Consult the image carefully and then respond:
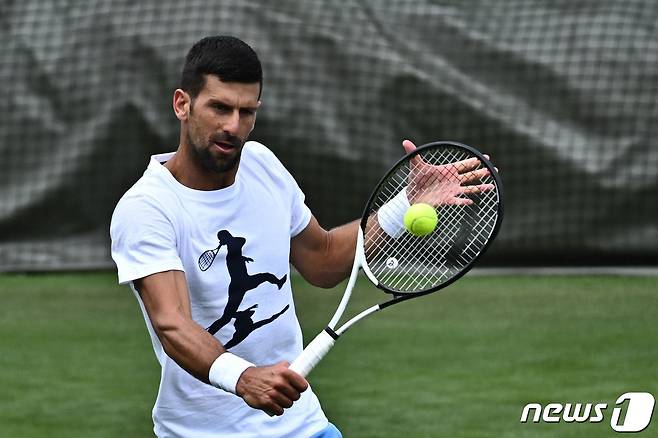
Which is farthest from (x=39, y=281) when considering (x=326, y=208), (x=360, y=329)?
(x=360, y=329)

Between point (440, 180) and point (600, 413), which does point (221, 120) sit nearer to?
point (440, 180)

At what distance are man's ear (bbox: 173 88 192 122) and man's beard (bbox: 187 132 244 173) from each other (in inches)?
2.5

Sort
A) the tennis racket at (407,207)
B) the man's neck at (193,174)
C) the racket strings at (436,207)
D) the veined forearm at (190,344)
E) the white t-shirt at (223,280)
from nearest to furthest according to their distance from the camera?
the veined forearm at (190,344)
the white t-shirt at (223,280)
the man's neck at (193,174)
the tennis racket at (407,207)
the racket strings at (436,207)

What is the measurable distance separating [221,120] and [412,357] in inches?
167

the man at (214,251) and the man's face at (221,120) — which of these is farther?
the man's face at (221,120)

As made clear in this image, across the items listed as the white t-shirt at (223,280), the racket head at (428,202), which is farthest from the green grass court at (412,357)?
the white t-shirt at (223,280)

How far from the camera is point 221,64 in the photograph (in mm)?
4102

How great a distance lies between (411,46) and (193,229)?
7364mm

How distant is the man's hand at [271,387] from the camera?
3756 mm

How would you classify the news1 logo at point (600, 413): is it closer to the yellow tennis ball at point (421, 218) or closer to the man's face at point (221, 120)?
the yellow tennis ball at point (421, 218)

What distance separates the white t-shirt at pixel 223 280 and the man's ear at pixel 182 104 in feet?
0.54

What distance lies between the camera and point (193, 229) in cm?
413

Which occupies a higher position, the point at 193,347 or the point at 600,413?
the point at 193,347

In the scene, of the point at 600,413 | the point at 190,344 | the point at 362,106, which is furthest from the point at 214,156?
the point at 362,106
